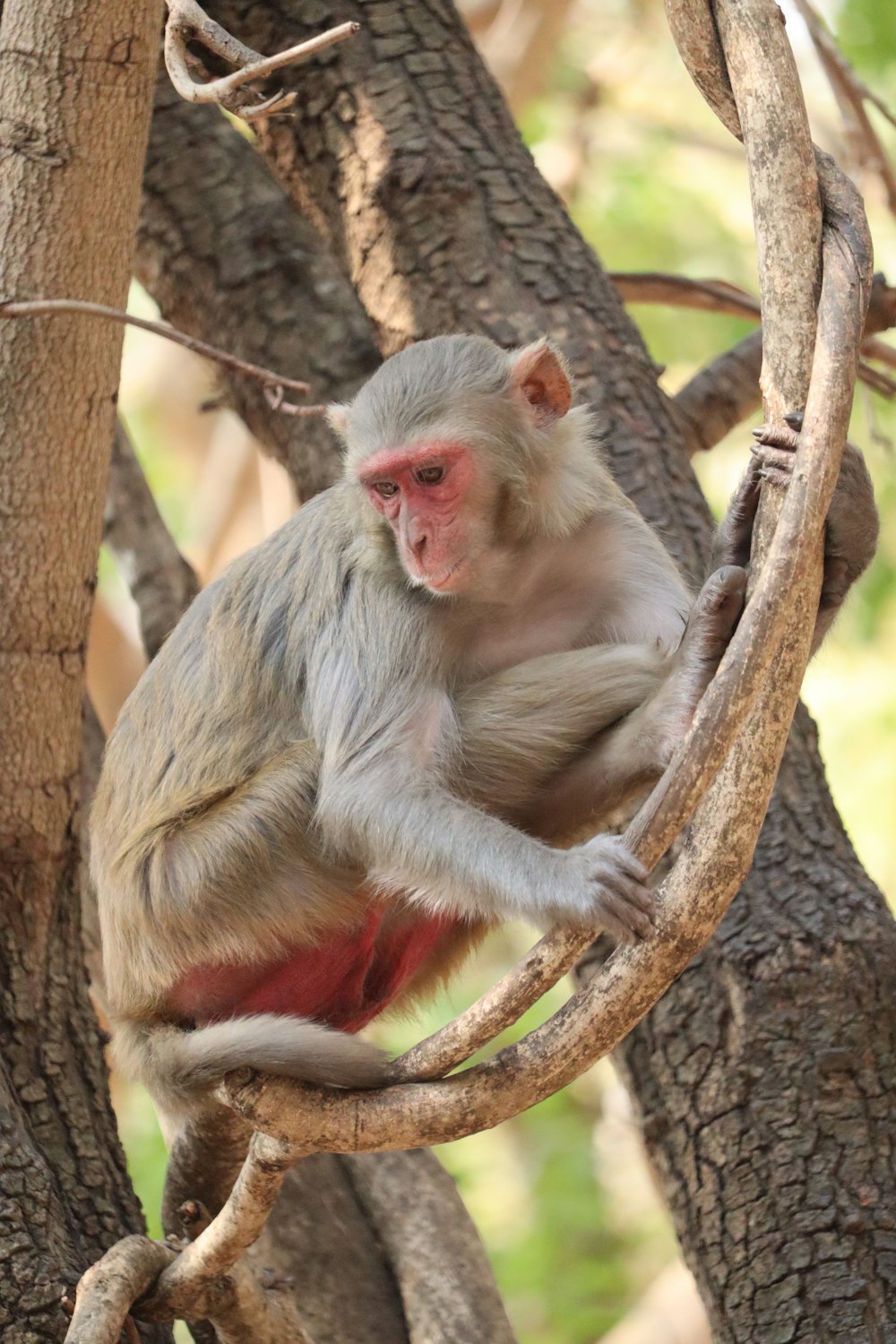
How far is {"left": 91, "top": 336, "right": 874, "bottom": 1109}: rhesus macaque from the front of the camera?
345 cm

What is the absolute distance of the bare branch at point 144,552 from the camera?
20.7 ft

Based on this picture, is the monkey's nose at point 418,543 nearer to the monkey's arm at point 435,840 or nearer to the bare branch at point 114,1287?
the monkey's arm at point 435,840

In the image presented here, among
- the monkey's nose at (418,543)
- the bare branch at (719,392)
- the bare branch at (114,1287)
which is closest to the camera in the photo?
the bare branch at (114,1287)

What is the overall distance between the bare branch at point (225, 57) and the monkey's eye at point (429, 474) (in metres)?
0.86

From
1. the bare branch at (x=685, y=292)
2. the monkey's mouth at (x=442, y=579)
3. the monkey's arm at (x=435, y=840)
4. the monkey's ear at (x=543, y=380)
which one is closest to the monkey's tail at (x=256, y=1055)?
the monkey's arm at (x=435, y=840)

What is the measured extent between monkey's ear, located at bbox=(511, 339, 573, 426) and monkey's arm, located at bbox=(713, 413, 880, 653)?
79 centimetres

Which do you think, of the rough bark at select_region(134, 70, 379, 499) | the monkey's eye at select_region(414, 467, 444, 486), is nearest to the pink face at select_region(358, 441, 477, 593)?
the monkey's eye at select_region(414, 467, 444, 486)

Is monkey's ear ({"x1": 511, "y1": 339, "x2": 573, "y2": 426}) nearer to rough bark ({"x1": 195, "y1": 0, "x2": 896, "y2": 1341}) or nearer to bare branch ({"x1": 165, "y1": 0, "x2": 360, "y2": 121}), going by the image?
bare branch ({"x1": 165, "y1": 0, "x2": 360, "y2": 121})

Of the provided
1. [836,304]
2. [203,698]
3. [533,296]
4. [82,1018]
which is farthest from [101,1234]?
[533,296]

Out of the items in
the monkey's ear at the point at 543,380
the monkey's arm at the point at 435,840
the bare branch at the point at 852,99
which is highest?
the bare branch at the point at 852,99

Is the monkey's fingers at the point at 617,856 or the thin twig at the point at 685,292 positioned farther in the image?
the thin twig at the point at 685,292

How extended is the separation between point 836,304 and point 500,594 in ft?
3.85

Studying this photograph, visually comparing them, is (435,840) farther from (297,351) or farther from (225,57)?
(297,351)

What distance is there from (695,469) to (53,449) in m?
8.39
